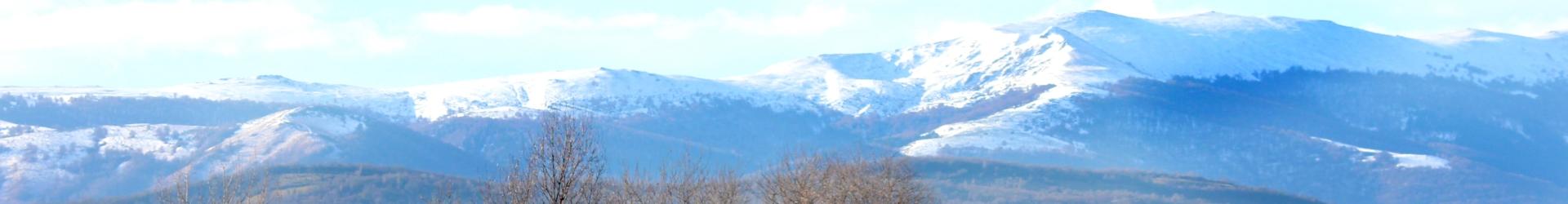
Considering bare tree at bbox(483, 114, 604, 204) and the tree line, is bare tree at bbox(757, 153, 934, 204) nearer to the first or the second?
the tree line

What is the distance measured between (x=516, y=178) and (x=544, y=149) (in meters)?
3.10

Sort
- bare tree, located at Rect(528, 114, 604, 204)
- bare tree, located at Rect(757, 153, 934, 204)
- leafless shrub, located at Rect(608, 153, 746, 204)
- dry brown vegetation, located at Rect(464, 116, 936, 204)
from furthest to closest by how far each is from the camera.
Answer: bare tree, located at Rect(757, 153, 934, 204) < leafless shrub, located at Rect(608, 153, 746, 204) < dry brown vegetation, located at Rect(464, 116, 936, 204) < bare tree, located at Rect(528, 114, 604, 204)

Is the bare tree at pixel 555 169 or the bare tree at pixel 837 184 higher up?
the bare tree at pixel 555 169

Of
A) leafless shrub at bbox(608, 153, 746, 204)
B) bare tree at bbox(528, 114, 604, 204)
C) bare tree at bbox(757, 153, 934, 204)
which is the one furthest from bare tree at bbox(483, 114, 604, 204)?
bare tree at bbox(757, 153, 934, 204)

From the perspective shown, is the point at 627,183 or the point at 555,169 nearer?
the point at 555,169

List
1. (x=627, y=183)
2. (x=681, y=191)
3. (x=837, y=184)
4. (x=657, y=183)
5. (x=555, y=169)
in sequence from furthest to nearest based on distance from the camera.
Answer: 1. (x=657, y=183)
2. (x=837, y=184)
3. (x=681, y=191)
4. (x=627, y=183)
5. (x=555, y=169)

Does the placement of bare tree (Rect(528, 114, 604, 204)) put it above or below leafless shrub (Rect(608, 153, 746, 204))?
above

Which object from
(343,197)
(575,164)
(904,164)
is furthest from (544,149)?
(343,197)

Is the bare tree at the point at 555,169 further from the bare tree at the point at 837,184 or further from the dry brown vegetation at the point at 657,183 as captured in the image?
the bare tree at the point at 837,184

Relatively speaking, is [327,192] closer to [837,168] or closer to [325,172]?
[325,172]

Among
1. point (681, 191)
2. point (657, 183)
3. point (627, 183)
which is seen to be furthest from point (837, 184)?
point (627, 183)

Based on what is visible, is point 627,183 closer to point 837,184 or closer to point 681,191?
point 681,191

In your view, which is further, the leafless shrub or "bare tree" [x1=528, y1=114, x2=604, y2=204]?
the leafless shrub

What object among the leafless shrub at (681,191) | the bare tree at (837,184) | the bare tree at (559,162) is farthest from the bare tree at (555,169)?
the bare tree at (837,184)
